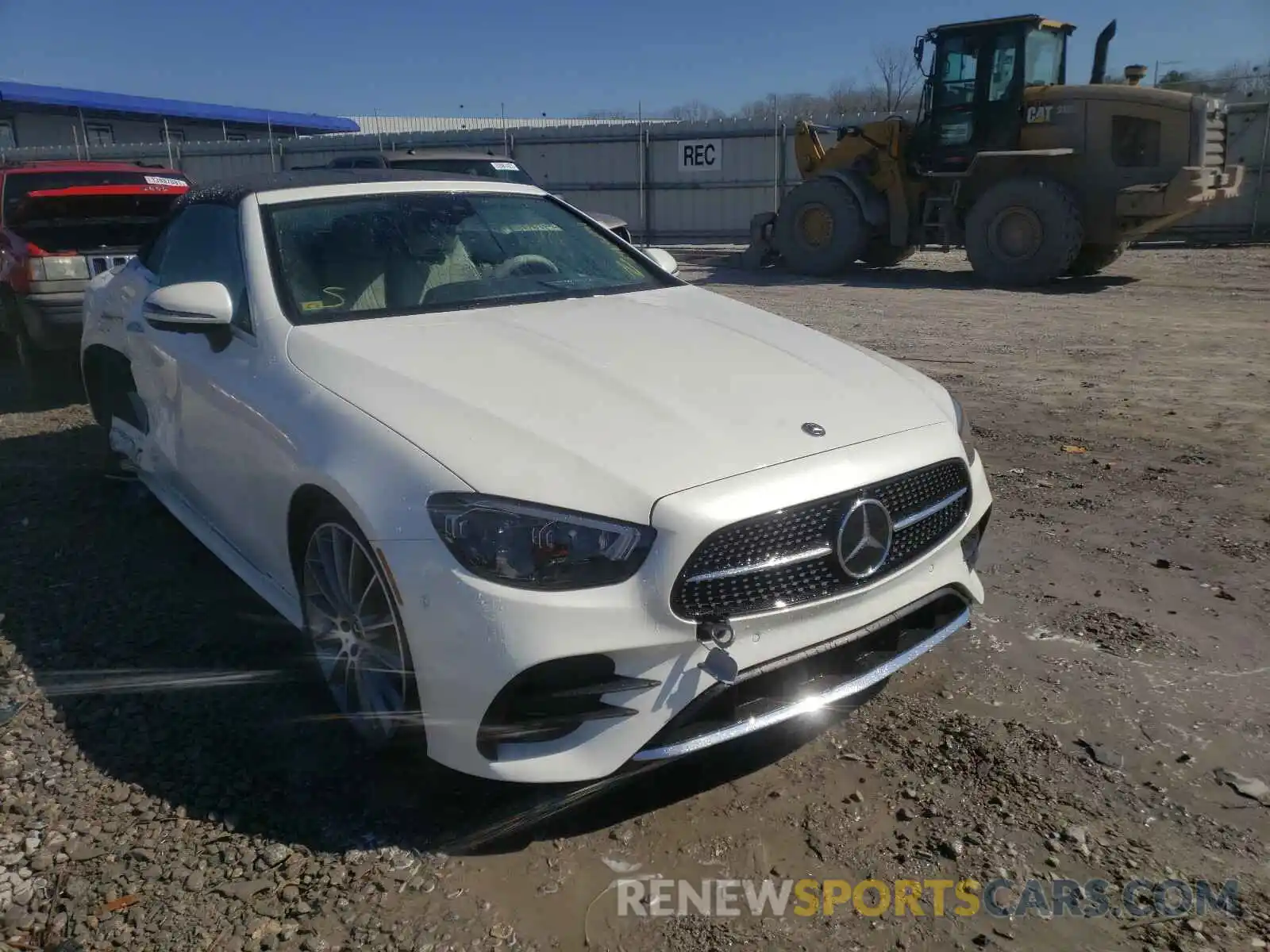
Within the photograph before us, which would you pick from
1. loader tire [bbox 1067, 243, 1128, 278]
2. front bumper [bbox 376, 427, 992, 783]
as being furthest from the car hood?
loader tire [bbox 1067, 243, 1128, 278]

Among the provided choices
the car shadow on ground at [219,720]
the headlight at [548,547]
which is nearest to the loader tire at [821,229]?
the car shadow on ground at [219,720]

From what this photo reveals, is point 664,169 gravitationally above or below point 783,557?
above

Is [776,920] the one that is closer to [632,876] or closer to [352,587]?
[632,876]

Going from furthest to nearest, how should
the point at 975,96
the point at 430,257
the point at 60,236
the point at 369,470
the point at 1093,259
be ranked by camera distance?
the point at 1093,259 < the point at 975,96 < the point at 60,236 < the point at 430,257 < the point at 369,470

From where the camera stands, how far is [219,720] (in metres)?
3.15

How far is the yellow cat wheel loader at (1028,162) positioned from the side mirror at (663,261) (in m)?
9.67

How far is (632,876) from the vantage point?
96.7 inches

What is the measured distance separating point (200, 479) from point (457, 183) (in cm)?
159

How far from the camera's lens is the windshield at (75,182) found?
25.4 ft

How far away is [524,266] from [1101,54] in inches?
490

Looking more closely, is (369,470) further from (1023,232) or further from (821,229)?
(821,229)

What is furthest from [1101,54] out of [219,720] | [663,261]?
[219,720]

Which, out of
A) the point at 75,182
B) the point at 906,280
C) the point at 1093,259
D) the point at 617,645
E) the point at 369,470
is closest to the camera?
the point at 617,645

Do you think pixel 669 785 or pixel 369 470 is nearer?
pixel 369 470
